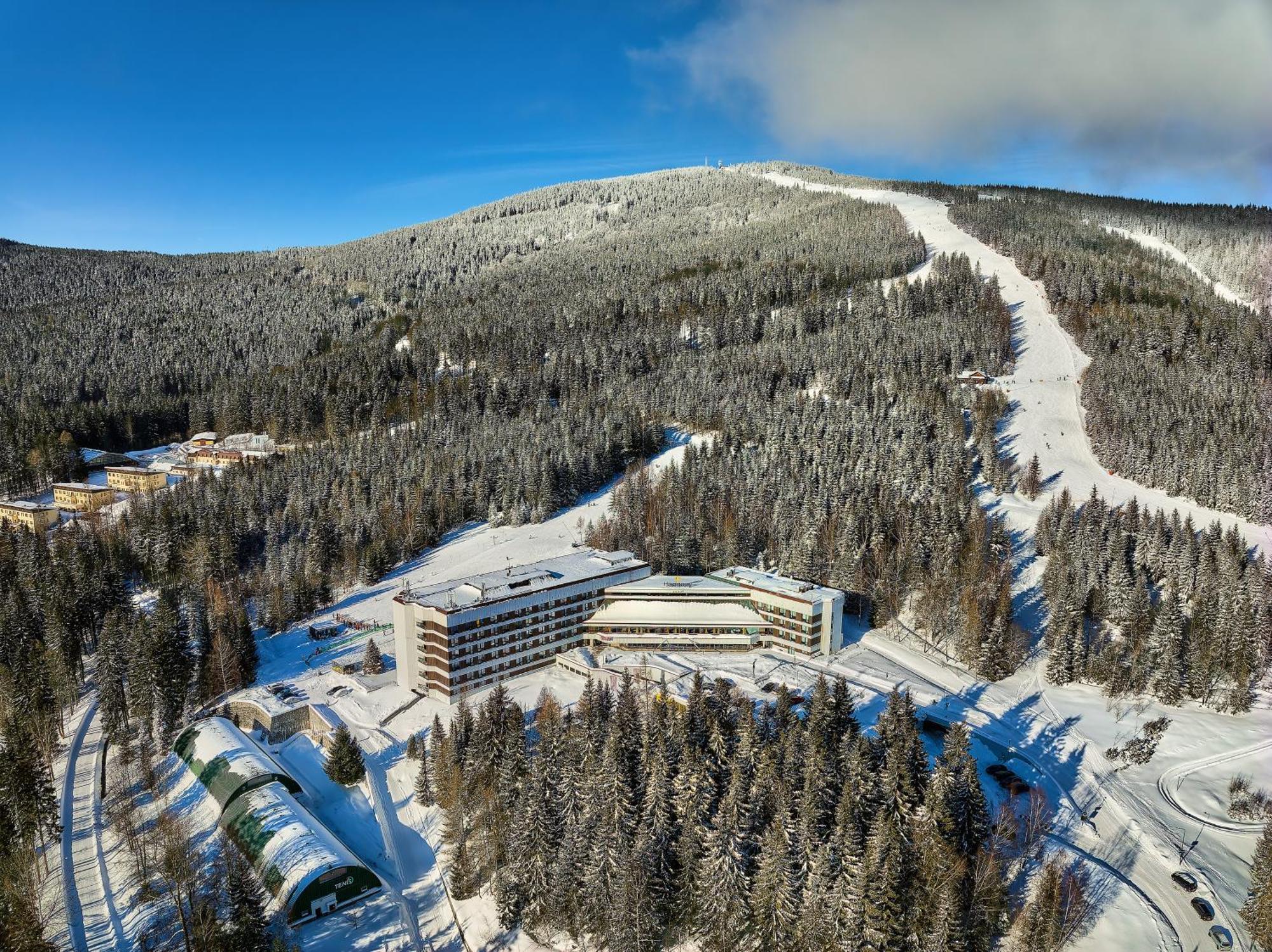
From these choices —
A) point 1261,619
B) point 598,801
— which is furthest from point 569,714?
point 1261,619

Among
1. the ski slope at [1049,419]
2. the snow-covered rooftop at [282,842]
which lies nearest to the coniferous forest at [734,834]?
the snow-covered rooftop at [282,842]

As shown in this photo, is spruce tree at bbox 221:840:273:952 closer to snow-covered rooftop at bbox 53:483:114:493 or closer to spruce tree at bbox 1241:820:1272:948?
spruce tree at bbox 1241:820:1272:948

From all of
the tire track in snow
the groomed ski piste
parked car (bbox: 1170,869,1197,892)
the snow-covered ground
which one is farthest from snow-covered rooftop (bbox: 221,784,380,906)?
the snow-covered ground

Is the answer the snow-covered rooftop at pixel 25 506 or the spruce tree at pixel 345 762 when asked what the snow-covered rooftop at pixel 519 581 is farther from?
the snow-covered rooftop at pixel 25 506

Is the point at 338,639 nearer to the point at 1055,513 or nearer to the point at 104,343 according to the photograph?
the point at 1055,513

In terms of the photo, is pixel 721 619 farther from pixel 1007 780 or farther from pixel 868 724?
pixel 1007 780

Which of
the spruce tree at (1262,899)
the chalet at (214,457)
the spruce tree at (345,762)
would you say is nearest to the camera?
the spruce tree at (1262,899)
